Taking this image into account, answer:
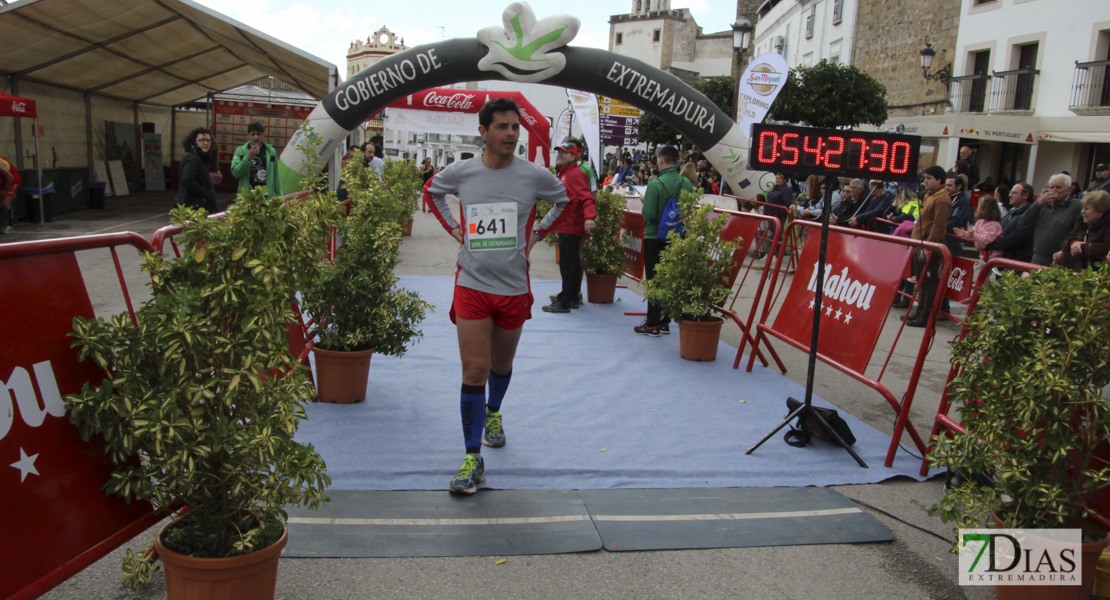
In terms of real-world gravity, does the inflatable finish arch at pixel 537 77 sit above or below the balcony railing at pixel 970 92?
below

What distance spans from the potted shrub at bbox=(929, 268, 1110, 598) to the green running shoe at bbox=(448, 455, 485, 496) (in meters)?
2.11

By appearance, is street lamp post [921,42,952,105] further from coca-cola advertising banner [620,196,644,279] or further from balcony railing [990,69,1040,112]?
coca-cola advertising banner [620,196,644,279]


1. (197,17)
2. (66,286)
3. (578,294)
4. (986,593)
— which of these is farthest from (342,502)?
(197,17)

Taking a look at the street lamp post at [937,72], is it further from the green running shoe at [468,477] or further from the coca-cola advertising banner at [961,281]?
the green running shoe at [468,477]

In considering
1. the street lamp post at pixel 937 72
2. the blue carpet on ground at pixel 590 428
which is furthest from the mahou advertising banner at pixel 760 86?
the street lamp post at pixel 937 72

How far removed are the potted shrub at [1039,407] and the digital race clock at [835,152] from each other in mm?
1424

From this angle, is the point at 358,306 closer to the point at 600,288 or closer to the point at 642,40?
the point at 600,288

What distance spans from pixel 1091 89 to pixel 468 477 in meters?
19.5

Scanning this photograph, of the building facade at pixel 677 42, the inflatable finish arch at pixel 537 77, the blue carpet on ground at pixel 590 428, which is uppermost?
the building facade at pixel 677 42

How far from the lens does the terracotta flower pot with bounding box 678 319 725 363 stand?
6836 millimetres

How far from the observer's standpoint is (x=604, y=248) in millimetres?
9406

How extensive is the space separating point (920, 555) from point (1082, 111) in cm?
1837

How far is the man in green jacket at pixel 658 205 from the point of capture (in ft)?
25.3

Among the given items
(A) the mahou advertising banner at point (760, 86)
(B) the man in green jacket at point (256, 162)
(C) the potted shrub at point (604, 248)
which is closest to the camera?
(B) the man in green jacket at point (256, 162)
